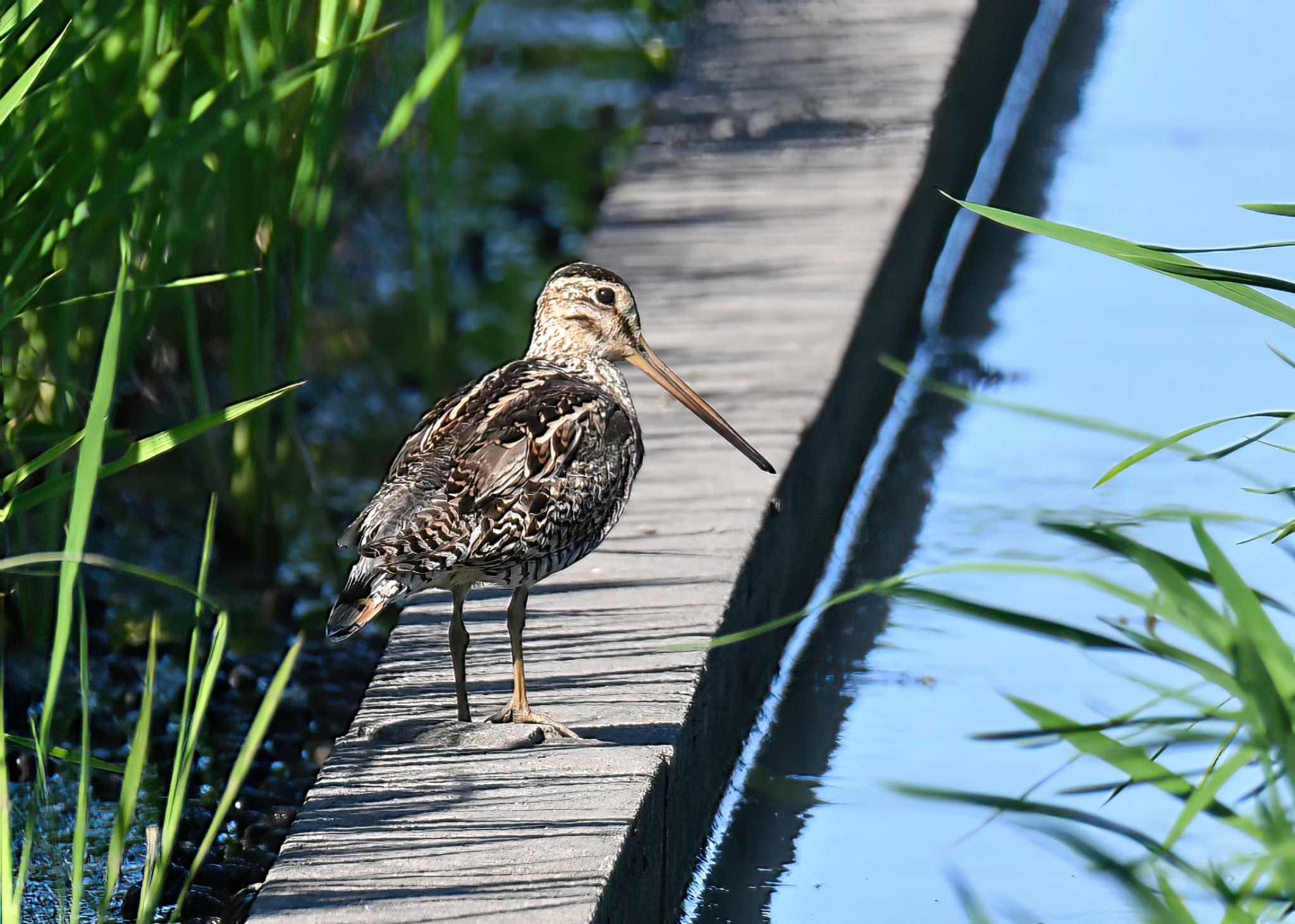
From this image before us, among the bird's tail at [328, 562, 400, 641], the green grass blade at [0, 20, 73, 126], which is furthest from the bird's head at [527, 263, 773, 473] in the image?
the green grass blade at [0, 20, 73, 126]

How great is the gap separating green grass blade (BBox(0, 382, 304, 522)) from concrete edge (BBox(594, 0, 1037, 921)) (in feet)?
2.67

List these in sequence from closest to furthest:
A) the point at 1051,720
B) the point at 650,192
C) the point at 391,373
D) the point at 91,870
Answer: the point at 1051,720, the point at 91,870, the point at 391,373, the point at 650,192

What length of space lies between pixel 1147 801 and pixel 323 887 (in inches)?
64.1

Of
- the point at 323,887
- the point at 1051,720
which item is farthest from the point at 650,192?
the point at 1051,720

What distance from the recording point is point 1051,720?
2080 mm

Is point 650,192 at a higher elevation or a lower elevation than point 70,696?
higher

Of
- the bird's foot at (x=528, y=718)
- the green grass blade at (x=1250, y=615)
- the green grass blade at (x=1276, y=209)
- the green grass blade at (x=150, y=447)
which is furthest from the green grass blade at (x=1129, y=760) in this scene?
the bird's foot at (x=528, y=718)

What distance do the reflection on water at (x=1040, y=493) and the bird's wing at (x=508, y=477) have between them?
554 mm

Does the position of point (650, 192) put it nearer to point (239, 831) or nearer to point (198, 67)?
point (198, 67)

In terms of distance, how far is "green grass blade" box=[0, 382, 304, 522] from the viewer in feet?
8.44

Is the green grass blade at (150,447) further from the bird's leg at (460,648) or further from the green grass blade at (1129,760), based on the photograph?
the green grass blade at (1129,760)

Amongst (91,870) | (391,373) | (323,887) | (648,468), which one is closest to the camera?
(323,887)

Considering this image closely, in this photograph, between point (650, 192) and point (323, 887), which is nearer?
point (323, 887)

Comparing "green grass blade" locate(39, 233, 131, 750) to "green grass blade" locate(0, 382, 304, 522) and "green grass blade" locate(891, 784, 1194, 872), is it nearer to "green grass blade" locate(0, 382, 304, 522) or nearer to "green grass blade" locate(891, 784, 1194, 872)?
"green grass blade" locate(0, 382, 304, 522)
